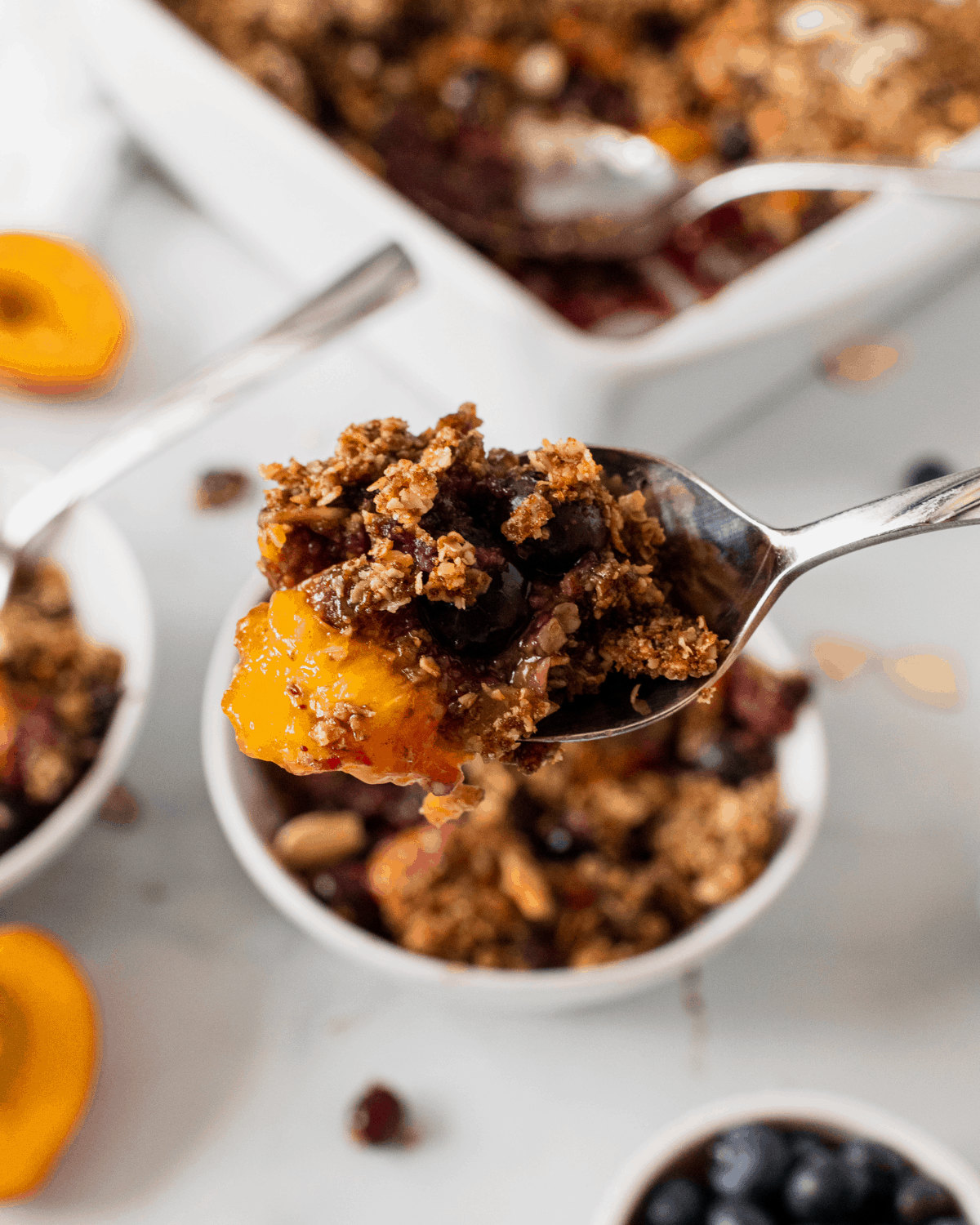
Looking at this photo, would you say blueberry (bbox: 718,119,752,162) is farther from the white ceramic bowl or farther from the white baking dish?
the white ceramic bowl

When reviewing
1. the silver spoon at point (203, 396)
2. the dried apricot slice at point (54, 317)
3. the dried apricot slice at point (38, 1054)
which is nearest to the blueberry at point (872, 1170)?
the dried apricot slice at point (38, 1054)

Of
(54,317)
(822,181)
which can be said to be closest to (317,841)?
(54,317)

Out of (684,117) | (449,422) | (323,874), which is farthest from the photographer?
(684,117)

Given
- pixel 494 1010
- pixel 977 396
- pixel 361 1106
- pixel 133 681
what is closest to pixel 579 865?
pixel 494 1010

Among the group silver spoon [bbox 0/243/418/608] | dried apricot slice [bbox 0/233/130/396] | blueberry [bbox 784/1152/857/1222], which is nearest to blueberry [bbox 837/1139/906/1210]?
blueberry [bbox 784/1152/857/1222]

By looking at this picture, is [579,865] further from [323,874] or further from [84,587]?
[84,587]

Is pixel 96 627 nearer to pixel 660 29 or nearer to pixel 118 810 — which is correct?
pixel 118 810
